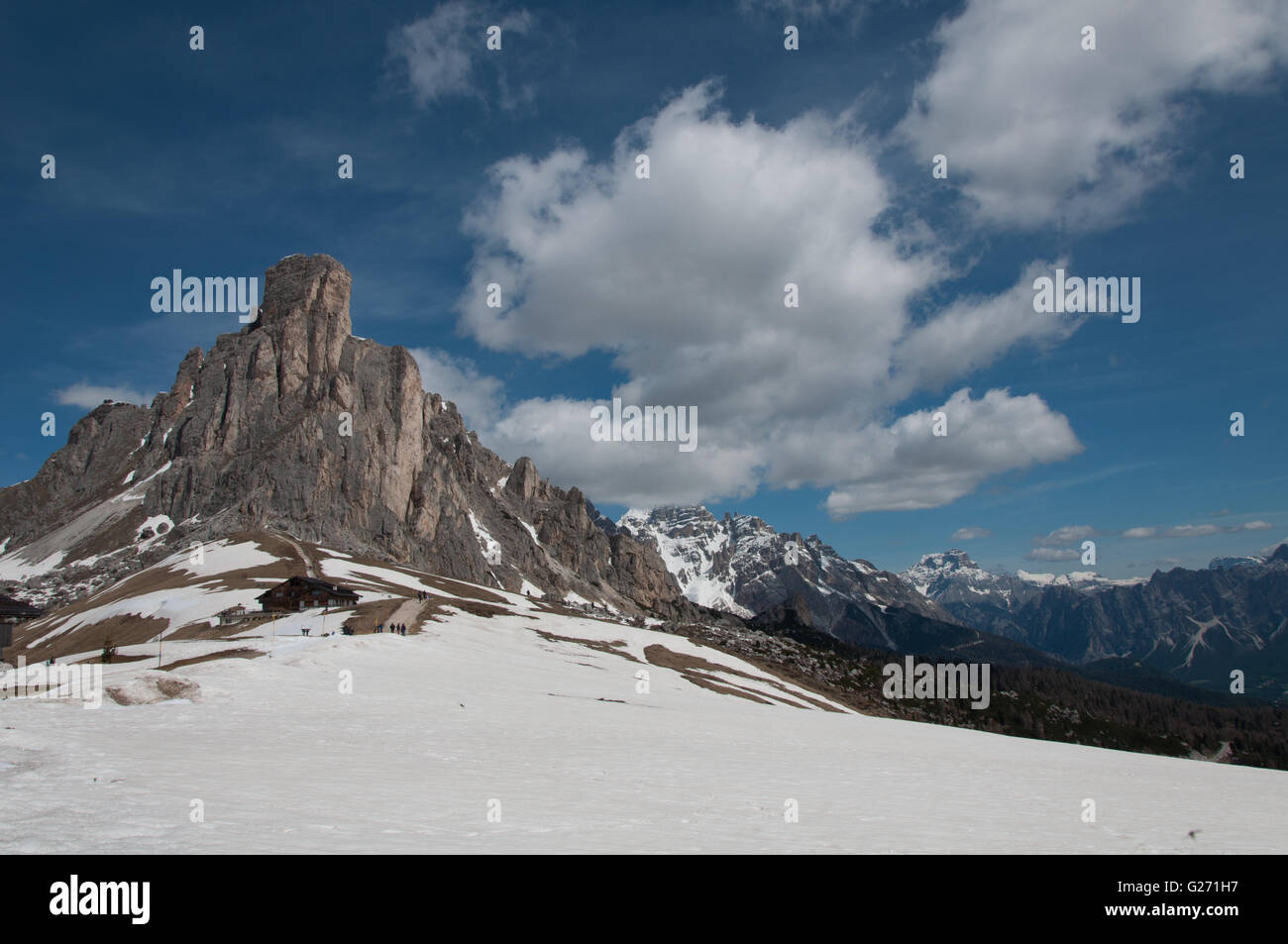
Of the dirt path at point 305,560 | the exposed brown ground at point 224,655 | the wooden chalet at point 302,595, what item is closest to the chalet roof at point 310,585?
the wooden chalet at point 302,595

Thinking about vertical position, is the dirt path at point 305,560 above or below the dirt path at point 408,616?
above

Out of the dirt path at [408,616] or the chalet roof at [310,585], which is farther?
the chalet roof at [310,585]

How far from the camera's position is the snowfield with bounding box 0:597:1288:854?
1066cm

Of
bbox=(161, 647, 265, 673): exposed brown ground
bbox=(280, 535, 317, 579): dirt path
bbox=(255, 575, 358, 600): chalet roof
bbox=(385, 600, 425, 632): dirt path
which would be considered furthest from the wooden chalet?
bbox=(161, 647, 265, 673): exposed brown ground

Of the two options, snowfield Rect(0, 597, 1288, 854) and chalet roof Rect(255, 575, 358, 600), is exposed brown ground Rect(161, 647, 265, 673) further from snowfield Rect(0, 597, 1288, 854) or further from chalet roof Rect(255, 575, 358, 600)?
chalet roof Rect(255, 575, 358, 600)

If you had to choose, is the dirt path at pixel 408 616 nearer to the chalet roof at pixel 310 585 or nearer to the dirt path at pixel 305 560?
the chalet roof at pixel 310 585

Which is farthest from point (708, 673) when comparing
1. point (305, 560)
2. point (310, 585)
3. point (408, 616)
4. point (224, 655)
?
point (305, 560)

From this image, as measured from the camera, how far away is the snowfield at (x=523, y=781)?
35.0ft

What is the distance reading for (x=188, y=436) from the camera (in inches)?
7510

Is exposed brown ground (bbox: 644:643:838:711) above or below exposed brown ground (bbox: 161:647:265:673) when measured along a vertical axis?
below

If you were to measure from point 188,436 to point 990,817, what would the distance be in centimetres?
21993
